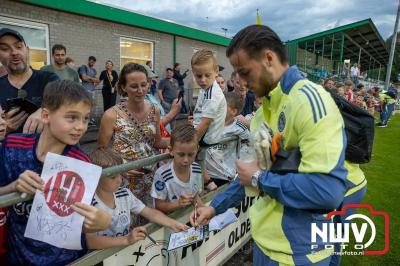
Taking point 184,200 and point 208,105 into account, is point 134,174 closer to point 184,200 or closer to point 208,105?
point 184,200

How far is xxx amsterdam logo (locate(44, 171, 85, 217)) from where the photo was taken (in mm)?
1525

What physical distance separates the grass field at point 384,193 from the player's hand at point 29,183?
3.53 metres

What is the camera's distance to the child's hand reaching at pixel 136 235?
2.00 meters

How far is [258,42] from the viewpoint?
4.86ft

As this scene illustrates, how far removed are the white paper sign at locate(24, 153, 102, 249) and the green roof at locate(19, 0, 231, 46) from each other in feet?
30.0

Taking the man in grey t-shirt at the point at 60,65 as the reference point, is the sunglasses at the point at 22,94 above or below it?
below

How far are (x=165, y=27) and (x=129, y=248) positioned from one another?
13.7 metres

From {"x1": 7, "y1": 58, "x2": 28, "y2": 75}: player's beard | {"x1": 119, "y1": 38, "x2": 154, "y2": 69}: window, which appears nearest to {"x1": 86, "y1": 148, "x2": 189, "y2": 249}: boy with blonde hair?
{"x1": 7, "y1": 58, "x2": 28, "y2": 75}: player's beard

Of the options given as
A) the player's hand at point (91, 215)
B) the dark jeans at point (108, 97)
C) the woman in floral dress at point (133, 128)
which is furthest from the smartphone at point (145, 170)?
the dark jeans at point (108, 97)

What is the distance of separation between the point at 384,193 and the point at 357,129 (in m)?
4.49

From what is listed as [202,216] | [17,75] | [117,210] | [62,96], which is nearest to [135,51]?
[17,75]

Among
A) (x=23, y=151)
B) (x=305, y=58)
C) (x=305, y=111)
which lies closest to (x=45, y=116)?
(x=23, y=151)

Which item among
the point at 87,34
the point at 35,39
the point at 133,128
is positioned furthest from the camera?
the point at 87,34

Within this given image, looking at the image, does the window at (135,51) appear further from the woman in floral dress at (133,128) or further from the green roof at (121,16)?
the woman in floral dress at (133,128)
